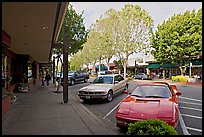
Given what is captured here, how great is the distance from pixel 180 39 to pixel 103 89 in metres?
25.7

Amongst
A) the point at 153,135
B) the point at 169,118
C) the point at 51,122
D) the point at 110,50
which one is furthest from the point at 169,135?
the point at 110,50

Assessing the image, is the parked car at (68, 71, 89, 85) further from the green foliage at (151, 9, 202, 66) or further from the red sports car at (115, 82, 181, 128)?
the red sports car at (115, 82, 181, 128)

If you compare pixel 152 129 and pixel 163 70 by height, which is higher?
pixel 163 70

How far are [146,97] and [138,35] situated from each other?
30.7 meters

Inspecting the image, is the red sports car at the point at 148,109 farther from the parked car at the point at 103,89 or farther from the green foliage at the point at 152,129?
the parked car at the point at 103,89

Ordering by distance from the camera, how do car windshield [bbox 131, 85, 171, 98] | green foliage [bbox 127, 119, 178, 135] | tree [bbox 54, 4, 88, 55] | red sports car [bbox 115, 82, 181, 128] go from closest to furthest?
green foliage [bbox 127, 119, 178, 135] < red sports car [bbox 115, 82, 181, 128] < car windshield [bbox 131, 85, 171, 98] < tree [bbox 54, 4, 88, 55]

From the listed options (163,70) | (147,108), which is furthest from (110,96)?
(163,70)

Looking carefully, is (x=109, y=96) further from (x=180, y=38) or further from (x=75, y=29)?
(x=180, y=38)

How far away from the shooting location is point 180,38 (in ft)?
113

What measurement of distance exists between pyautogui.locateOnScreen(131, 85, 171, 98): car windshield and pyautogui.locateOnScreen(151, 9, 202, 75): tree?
2753 centimetres

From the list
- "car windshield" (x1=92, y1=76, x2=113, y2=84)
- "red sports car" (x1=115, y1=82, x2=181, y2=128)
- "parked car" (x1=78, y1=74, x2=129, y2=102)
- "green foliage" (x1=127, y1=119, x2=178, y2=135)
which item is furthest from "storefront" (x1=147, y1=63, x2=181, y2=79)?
"green foliage" (x1=127, y1=119, x2=178, y2=135)

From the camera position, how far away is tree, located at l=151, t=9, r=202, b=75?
33375 millimetres

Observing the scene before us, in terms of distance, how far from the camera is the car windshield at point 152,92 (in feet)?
25.3

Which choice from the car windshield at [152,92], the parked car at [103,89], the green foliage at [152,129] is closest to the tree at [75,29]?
the parked car at [103,89]
